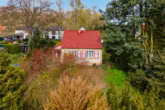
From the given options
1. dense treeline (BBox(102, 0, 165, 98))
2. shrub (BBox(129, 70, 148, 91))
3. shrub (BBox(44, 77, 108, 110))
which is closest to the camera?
shrub (BBox(44, 77, 108, 110))

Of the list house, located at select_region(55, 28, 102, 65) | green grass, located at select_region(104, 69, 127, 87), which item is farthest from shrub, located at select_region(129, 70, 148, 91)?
house, located at select_region(55, 28, 102, 65)

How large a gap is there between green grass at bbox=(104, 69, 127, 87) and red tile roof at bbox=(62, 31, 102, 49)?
431 cm

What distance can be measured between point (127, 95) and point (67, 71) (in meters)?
8.07

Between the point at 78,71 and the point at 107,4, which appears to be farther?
the point at 107,4

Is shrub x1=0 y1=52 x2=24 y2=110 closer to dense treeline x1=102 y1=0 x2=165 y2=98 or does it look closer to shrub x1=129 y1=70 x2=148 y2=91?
dense treeline x1=102 y1=0 x2=165 y2=98

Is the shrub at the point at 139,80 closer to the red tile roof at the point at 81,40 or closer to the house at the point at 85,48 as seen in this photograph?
the house at the point at 85,48

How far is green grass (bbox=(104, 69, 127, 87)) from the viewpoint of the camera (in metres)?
16.6

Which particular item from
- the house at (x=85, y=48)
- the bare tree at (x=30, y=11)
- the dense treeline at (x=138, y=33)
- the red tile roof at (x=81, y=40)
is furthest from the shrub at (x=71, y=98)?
the bare tree at (x=30, y=11)

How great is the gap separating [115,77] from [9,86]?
49.0 feet

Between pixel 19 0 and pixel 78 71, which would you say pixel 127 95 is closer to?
pixel 78 71

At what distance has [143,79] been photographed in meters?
14.9

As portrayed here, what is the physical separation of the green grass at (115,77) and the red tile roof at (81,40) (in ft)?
14.1

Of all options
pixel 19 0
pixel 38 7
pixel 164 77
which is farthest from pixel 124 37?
pixel 19 0

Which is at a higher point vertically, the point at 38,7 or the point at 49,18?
the point at 38,7
